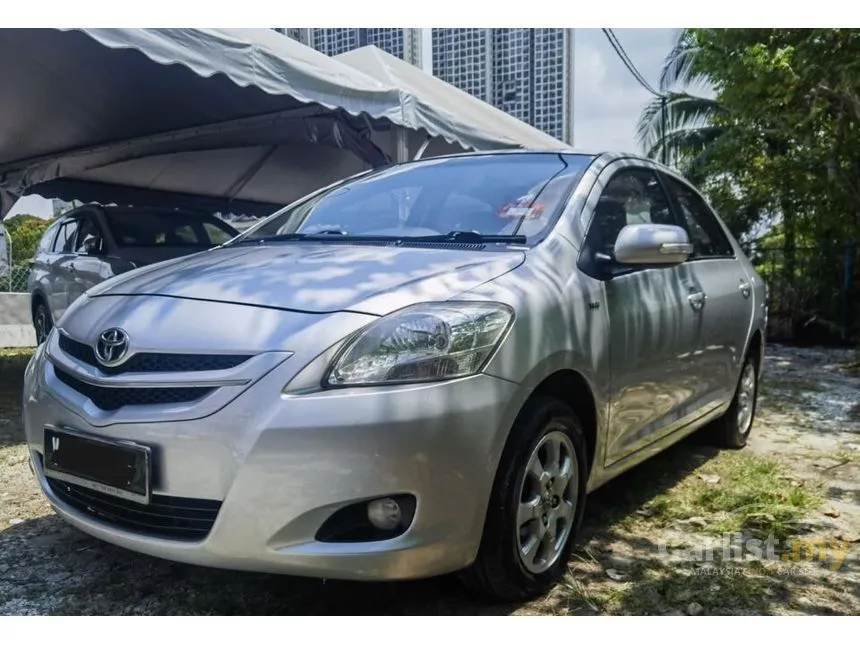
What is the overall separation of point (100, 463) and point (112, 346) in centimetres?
33

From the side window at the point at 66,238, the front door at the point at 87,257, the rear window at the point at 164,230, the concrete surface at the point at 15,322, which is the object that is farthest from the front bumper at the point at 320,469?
the concrete surface at the point at 15,322

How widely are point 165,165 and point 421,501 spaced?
8975 millimetres

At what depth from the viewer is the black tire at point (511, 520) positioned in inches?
85.4

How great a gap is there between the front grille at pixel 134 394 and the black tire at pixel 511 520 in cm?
86

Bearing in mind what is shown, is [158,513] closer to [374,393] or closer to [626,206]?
[374,393]

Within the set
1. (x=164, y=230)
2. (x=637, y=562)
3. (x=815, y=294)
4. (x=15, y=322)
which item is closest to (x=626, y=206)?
(x=637, y=562)

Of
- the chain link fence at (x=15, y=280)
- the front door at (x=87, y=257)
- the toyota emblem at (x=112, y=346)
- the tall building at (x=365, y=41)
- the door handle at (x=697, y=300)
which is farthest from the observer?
the chain link fence at (x=15, y=280)

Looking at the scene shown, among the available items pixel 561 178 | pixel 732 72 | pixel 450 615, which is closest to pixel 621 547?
pixel 450 615

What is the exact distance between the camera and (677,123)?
18125 mm

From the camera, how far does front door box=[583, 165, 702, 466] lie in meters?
2.77

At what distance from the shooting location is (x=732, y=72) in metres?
7.64

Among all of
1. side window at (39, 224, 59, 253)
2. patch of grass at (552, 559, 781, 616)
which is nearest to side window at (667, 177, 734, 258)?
patch of grass at (552, 559, 781, 616)

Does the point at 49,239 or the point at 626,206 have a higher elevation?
the point at 626,206

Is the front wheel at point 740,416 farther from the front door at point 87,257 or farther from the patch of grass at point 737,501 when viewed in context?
the front door at point 87,257
